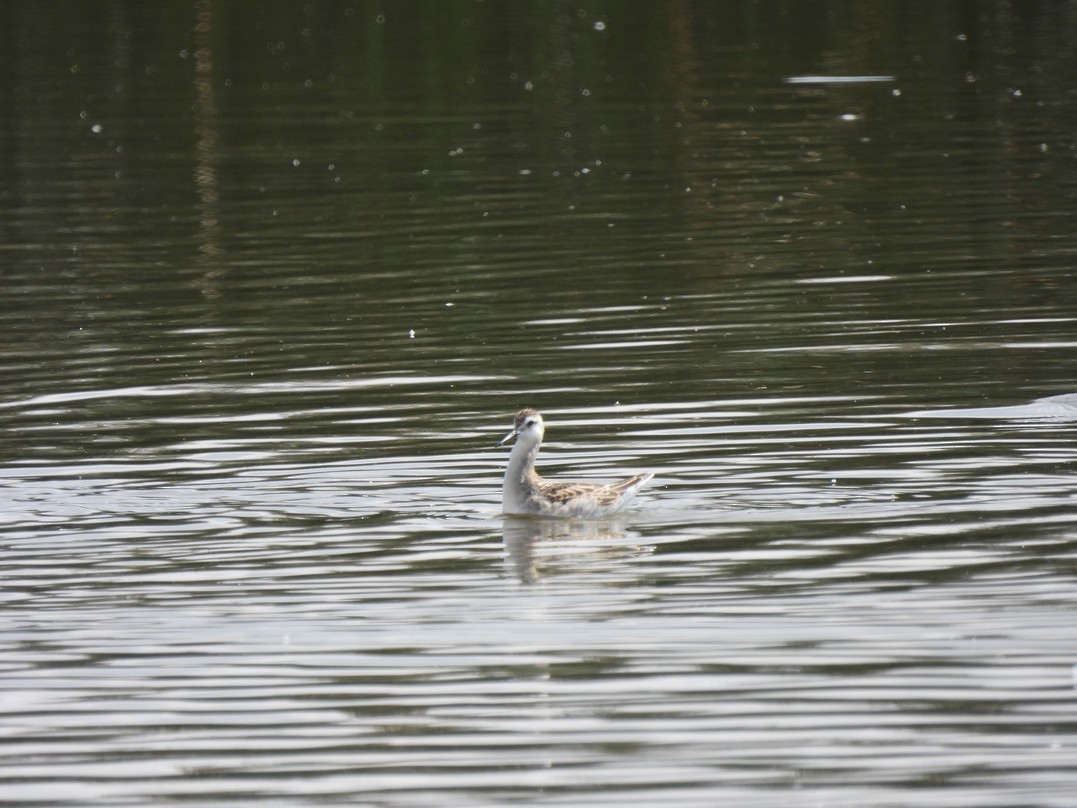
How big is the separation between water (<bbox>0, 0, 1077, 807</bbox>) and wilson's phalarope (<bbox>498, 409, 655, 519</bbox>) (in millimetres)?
150

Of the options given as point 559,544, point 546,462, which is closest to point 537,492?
point 559,544

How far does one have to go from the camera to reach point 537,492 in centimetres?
1255

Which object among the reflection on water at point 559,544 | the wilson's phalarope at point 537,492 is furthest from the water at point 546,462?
the wilson's phalarope at point 537,492

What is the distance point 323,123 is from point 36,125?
17.3ft

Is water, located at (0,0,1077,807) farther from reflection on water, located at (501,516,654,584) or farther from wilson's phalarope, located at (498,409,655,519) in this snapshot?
wilson's phalarope, located at (498,409,655,519)

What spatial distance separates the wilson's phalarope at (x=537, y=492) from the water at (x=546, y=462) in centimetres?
15

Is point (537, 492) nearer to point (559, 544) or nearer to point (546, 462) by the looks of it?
point (559, 544)

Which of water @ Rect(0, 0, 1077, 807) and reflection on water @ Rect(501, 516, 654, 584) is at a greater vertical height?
water @ Rect(0, 0, 1077, 807)

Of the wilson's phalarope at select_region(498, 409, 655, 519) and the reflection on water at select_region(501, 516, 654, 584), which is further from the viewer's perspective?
the wilson's phalarope at select_region(498, 409, 655, 519)

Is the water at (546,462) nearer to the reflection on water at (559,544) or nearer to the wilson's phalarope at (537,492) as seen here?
the reflection on water at (559,544)

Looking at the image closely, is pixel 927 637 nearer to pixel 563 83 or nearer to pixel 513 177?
pixel 513 177

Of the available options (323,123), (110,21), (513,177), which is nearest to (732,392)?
(513,177)

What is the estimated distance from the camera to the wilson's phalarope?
12.4 m

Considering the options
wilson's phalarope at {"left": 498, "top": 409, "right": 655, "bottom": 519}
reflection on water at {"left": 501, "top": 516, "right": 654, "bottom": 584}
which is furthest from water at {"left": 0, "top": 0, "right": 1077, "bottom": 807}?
wilson's phalarope at {"left": 498, "top": 409, "right": 655, "bottom": 519}
